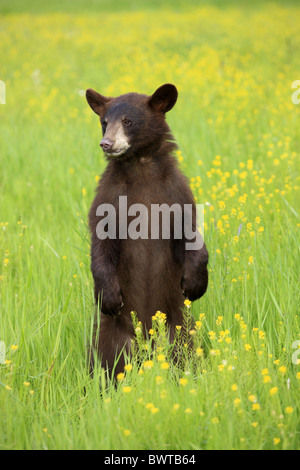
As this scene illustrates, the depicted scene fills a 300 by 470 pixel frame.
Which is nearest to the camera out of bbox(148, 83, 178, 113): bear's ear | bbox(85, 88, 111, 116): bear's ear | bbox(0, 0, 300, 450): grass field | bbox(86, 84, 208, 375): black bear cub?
bbox(0, 0, 300, 450): grass field

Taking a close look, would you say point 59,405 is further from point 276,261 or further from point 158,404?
point 276,261

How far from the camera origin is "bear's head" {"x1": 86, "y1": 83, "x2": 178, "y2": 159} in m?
3.79

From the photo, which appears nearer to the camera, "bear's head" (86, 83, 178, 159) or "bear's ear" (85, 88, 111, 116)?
"bear's head" (86, 83, 178, 159)

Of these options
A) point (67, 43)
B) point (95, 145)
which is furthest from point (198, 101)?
point (67, 43)

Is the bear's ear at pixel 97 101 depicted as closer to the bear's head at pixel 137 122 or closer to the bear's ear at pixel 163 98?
the bear's head at pixel 137 122

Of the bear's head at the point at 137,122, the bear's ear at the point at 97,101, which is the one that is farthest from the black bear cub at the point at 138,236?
the bear's ear at the point at 97,101

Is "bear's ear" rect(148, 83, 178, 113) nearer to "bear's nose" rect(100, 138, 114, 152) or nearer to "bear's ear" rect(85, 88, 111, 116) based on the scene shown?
"bear's ear" rect(85, 88, 111, 116)

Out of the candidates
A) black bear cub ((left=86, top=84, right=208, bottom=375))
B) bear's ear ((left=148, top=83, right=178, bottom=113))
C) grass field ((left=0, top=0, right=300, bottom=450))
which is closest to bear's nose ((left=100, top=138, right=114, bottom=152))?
black bear cub ((left=86, top=84, right=208, bottom=375))

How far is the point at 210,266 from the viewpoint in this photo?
4.47m

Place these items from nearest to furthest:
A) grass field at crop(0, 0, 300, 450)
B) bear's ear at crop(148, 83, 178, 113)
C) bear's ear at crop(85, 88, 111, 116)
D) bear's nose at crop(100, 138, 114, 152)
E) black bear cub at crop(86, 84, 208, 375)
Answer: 1. grass field at crop(0, 0, 300, 450)
2. bear's nose at crop(100, 138, 114, 152)
3. black bear cub at crop(86, 84, 208, 375)
4. bear's ear at crop(148, 83, 178, 113)
5. bear's ear at crop(85, 88, 111, 116)

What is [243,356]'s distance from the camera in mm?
3342

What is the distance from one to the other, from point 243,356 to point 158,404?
67 centimetres

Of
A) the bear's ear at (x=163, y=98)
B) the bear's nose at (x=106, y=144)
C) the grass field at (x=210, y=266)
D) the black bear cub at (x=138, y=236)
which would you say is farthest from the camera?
the bear's ear at (x=163, y=98)

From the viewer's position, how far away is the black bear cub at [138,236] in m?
3.75
